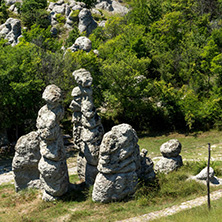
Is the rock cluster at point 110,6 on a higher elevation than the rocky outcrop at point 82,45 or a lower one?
higher

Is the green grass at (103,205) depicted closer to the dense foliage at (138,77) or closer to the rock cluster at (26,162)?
the rock cluster at (26,162)

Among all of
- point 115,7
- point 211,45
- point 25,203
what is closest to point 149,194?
point 25,203

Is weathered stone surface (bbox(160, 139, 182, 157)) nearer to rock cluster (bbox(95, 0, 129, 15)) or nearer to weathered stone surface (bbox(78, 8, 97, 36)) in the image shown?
weathered stone surface (bbox(78, 8, 97, 36))

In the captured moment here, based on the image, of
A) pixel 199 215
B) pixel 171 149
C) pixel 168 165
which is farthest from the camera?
pixel 168 165

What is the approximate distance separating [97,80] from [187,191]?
21.6 metres

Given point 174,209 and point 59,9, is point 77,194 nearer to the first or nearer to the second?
point 174,209

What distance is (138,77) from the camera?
31.8m

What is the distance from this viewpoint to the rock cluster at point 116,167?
13.4 metres

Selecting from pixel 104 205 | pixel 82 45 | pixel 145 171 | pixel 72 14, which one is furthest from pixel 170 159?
pixel 72 14

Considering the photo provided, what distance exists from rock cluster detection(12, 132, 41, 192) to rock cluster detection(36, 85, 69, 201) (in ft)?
5.90

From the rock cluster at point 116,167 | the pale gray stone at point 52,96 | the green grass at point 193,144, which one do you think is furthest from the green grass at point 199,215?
the green grass at point 193,144

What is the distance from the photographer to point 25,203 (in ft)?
48.2

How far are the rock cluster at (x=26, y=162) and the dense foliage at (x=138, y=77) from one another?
980cm

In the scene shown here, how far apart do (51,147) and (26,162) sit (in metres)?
2.79
